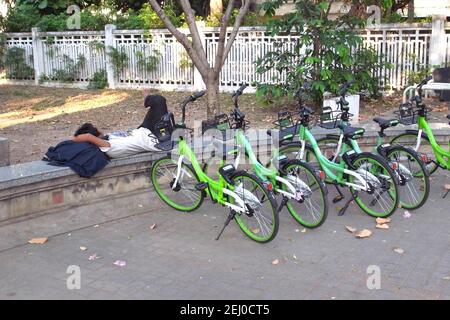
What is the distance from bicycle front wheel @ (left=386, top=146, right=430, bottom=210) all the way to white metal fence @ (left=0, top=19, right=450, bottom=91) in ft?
20.2

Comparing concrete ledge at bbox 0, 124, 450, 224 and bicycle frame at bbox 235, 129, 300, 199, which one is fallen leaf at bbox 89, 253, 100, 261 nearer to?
concrete ledge at bbox 0, 124, 450, 224

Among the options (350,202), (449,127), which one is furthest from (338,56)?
(350,202)

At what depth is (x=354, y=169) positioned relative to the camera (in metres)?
5.87

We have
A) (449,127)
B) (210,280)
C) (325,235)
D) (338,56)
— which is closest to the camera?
(210,280)

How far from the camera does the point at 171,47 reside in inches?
607

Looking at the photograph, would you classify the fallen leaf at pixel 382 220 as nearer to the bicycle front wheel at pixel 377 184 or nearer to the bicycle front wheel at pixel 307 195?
the bicycle front wheel at pixel 377 184

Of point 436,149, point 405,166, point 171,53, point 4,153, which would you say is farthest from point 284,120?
point 171,53

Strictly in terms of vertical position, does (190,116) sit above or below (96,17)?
below

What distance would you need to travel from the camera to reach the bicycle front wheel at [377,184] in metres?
5.70

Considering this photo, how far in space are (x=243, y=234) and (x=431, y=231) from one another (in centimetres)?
173

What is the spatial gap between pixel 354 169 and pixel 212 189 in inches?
55.6

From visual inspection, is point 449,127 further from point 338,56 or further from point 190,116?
point 190,116

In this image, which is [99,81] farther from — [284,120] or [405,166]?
[405,166]

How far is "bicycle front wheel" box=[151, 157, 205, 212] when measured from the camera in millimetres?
6156
